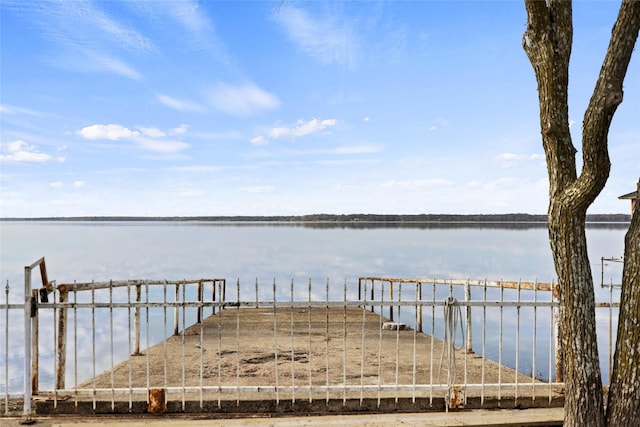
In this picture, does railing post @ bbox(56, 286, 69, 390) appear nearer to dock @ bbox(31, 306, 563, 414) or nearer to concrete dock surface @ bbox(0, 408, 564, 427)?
dock @ bbox(31, 306, 563, 414)

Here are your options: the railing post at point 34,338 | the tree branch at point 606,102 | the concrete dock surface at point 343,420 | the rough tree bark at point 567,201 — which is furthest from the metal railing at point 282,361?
the tree branch at point 606,102

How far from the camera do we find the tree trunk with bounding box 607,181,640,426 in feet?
17.5

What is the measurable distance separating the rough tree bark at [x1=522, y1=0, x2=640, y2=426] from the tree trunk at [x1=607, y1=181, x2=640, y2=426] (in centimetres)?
18

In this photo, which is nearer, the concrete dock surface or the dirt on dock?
the concrete dock surface

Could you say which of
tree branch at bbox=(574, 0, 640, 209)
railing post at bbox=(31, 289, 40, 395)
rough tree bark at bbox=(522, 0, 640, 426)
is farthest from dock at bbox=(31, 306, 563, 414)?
tree branch at bbox=(574, 0, 640, 209)

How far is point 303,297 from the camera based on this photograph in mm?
33812

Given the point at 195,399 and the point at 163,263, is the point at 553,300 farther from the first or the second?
the point at 163,263

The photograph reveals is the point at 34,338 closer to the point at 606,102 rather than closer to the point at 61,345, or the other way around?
the point at 61,345

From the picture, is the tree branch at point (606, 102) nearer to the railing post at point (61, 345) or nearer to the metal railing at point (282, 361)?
the metal railing at point (282, 361)

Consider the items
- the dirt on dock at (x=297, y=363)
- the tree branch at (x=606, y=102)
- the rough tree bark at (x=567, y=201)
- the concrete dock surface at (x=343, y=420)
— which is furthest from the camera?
the dirt on dock at (x=297, y=363)

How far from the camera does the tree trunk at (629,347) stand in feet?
17.5

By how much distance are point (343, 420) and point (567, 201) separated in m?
3.50

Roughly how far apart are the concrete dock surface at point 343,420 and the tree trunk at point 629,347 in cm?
100

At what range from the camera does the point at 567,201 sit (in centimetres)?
551
